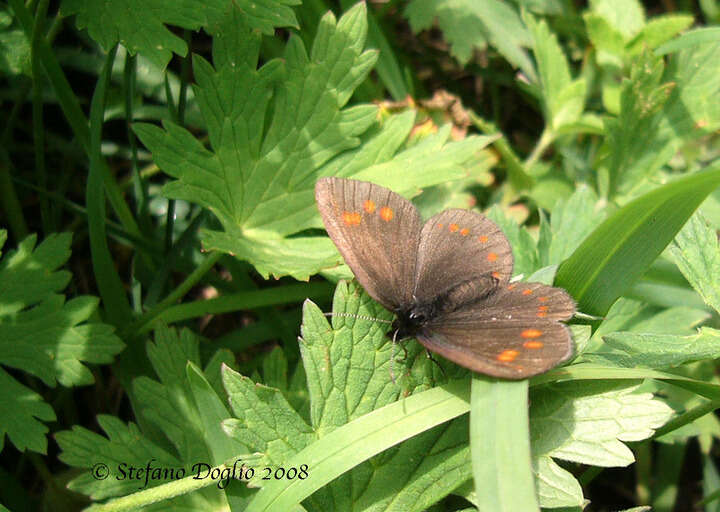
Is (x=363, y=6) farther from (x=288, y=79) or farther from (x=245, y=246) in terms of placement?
(x=245, y=246)

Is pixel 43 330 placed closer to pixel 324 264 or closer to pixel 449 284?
pixel 324 264

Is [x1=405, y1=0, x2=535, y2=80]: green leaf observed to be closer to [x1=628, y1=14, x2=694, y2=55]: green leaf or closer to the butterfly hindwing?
[x1=628, y1=14, x2=694, y2=55]: green leaf

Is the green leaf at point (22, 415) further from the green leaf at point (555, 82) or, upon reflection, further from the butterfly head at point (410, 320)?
the green leaf at point (555, 82)

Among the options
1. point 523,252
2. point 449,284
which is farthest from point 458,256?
point 523,252

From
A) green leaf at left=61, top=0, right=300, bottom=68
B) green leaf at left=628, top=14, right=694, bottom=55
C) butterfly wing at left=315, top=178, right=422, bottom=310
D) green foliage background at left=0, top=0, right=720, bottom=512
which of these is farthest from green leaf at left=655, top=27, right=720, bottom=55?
green leaf at left=61, top=0, right=300, bottom=68

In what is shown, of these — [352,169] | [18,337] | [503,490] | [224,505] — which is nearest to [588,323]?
[503,490]

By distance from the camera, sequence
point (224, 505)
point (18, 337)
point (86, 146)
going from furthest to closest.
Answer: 1. point (86, 146)
2. point (18, 337)
3. point (224, 505)

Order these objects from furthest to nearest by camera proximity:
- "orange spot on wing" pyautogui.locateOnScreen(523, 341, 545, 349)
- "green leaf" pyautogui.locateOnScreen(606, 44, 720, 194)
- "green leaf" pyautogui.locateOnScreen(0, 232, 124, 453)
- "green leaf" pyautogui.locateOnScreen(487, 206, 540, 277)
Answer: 1. "green leaf" pyautogui.locateOnScreen(606, 44, 720, 194)
2. "green leaf" pyautogui.locateOnScreen(487, 206, 540, 277)
3. "green leaf" pyautogui.locateOnScreen(0, 232, 124, 453)
4. "orange spot on wing" pyautogui.locateOnScreen(523, 341, 545, 349)

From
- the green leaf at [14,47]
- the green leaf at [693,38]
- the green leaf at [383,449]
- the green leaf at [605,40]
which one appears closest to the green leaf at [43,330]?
the green leaf at [14,47]
